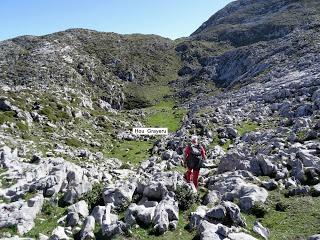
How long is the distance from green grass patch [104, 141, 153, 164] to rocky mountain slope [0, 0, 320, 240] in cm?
27

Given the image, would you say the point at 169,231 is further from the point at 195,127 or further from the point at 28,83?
the point at 28,83

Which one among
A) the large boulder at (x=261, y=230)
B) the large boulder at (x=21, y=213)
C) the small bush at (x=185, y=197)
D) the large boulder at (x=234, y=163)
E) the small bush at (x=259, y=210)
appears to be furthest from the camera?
the large boulder at (x=234, y=163)

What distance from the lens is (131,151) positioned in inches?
2133

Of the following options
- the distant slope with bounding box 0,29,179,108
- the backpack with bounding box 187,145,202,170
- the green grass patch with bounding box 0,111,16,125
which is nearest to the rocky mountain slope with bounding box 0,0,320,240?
the green grass patch with bounding box 0,111,16,125

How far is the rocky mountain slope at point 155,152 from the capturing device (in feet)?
54.8

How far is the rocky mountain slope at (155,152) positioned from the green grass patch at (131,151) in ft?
0.89

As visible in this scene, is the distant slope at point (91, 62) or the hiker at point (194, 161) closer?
the hiker at point (194, 161)

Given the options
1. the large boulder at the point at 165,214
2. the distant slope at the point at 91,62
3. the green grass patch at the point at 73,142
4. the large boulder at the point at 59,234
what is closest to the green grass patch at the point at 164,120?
the green grass patch at the point at 73,142

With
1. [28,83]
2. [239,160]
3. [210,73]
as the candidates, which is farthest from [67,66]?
[239,160]

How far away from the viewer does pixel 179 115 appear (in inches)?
3541

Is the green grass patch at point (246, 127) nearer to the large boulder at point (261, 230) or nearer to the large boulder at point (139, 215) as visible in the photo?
the large boulder at point (139, 215)

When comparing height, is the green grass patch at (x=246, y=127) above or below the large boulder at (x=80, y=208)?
below

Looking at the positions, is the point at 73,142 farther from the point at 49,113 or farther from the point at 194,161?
the point at 194,161

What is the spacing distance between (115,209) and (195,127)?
131 ft
